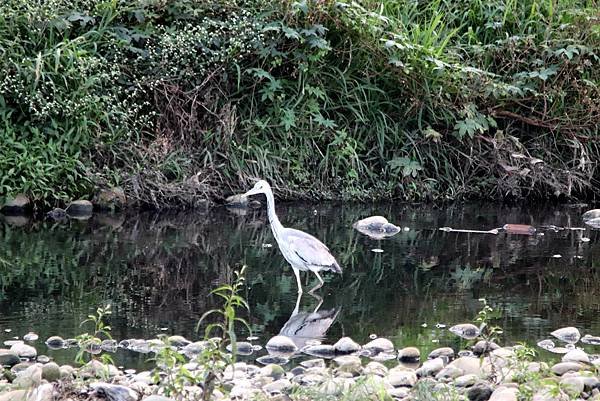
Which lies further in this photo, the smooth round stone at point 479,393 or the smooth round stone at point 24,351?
the smooth round stone at point 24,351

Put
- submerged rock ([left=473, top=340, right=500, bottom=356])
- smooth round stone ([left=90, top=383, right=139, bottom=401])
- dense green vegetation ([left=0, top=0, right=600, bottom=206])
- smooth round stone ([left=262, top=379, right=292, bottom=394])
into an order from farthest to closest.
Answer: dense green vegetation ([left=0, top=0, right=600, bottom=206]), submerged rock ([left=473, top=340, right=500, bottom=356]), smooth round stone ([left=262, top=379, right=292, bottom=394]), smooth round stone ([left=90, top=383, right=139, bottom=401])

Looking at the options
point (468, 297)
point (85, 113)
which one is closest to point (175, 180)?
point (85, 113)

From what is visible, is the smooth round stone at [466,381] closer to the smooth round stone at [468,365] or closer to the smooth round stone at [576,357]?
the smooth round stone at [468,365]

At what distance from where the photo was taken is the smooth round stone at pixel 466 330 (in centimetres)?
624

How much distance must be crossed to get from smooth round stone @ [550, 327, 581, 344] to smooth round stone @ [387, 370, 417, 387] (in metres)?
1.48

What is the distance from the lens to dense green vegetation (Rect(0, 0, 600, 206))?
10359mm

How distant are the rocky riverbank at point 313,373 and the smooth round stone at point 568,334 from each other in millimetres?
23

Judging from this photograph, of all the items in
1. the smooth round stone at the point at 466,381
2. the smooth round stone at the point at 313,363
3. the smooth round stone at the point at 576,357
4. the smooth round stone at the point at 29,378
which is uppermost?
the smooth round stone at the point at 29,378

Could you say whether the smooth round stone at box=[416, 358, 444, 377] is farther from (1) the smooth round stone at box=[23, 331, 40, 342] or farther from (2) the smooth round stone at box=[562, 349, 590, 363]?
(1) the smooth round stone at box=[23, 331, 40, 342]

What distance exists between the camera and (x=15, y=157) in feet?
33.0

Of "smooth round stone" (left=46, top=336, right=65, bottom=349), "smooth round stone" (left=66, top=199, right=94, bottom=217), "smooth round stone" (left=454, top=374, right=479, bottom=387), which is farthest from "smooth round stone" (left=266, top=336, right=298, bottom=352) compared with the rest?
"smooth round stone" (left=66, top=199, right=94, bottom=217)

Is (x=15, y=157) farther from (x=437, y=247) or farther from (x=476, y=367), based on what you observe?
(x=476, y=367)

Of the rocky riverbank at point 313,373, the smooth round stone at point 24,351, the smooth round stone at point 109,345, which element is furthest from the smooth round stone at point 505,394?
the smooth round stone at point 24,351

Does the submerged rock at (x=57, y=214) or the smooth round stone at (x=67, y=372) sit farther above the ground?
the submerged rock at (x=57, y=214)
